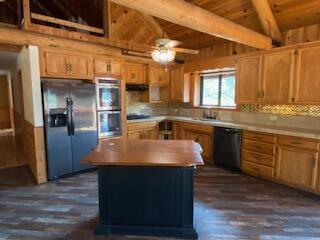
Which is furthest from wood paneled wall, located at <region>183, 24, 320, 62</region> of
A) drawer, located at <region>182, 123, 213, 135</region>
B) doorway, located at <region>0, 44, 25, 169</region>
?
doorway, located at <region>0, 44, 25, 169</region>

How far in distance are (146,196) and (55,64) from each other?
2759mm

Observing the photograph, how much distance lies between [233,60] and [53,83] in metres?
3.33

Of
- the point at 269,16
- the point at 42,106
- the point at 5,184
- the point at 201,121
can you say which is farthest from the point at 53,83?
the point at 269,16

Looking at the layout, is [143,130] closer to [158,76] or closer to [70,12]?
[158,76]

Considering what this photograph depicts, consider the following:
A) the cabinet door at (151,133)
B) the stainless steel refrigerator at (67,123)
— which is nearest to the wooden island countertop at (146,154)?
the stainless steel refrigerator at (67,123)

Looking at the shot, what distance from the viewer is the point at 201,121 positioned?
471 centimetres

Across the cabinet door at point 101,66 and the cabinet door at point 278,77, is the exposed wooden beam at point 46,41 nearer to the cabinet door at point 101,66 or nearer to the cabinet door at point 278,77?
the cabinet door at point 101,66

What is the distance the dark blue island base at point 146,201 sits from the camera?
2.22 metres

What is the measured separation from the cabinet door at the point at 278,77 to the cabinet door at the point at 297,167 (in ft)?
2.75

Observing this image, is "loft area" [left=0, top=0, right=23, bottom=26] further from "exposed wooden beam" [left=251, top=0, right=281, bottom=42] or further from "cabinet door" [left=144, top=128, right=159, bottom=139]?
"exposed wooden beam" [left=251, top=0, right=281, bottom=42]

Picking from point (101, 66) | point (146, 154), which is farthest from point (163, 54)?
point (101, 66)

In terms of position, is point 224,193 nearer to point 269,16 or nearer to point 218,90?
point 218,90

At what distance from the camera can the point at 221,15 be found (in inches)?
163

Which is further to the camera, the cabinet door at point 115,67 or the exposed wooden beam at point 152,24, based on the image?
the exposed wooden beam at point 152,24
